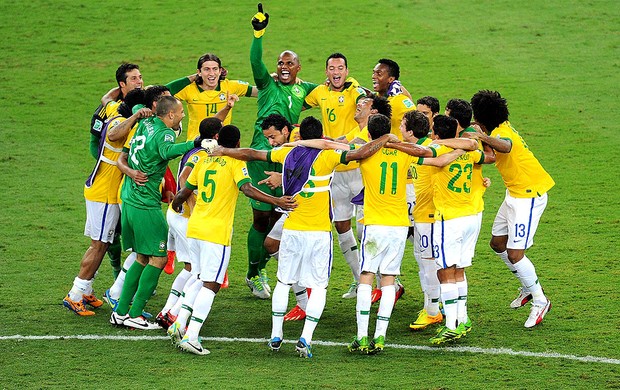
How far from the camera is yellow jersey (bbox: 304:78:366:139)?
454 inches

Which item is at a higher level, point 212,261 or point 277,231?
point 277,231

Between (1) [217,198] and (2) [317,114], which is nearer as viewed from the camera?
(1) [217,198]

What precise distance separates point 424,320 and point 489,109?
2.28 metres

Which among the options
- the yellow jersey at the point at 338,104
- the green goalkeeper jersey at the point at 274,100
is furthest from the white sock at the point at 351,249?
the green goalkeeper jersey at the point at 274,100

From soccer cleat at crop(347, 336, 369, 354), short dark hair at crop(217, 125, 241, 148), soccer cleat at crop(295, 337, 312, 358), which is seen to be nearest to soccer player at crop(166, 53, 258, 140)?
short dark hair at crop(217, 125, 241, 148)

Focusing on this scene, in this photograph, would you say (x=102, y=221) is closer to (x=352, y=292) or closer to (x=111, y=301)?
(x=111, y=301)

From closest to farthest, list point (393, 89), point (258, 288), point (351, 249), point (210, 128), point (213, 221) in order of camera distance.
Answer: point (213, 221) < point (210, 128) < point (351, 249) < point (393, 89) < point (258, 288)

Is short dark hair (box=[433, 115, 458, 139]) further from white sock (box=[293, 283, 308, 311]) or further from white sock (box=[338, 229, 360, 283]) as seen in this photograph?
white sock (box=[293, 283, 308, 311])

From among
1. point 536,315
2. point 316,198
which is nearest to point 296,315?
point 316,198

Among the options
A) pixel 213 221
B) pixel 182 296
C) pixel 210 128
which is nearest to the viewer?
pixel 213 221

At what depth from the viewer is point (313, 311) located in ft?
30.7

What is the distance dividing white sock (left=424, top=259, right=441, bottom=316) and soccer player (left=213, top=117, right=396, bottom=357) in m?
1.31

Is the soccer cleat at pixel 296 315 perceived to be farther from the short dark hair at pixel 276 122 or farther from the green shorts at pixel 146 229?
the short dark hair at pixel 276 122

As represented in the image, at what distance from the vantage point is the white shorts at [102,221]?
35.7 feet
